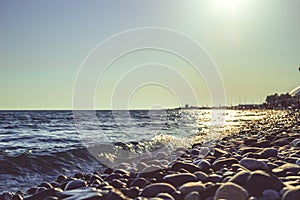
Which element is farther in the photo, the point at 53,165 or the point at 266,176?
the point at 53,165

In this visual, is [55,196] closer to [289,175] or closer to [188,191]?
[188,191]

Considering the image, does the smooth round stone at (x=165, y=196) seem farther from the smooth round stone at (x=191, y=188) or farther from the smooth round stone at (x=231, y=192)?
the smooth round stone at (x=231, y=192)

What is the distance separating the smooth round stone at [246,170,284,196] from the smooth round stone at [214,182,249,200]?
164mm

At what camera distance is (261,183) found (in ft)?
10.6

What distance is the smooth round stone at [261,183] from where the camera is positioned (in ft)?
10.4

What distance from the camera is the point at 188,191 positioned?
11.3 feet

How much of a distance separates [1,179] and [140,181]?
14.3ft

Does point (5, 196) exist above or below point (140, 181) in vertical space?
below

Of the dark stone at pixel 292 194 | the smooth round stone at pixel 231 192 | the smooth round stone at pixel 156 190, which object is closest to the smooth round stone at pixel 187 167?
the smooth round stone at pixel 156 190

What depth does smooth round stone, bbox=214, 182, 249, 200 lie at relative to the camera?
9.77ft

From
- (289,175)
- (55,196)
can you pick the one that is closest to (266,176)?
(289,175)

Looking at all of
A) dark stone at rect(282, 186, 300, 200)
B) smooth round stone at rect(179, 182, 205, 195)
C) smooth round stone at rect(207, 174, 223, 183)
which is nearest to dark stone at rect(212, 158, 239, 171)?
smooth round stone at rect(207, 174, 223, 183)

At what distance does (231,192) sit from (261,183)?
38 centimetres

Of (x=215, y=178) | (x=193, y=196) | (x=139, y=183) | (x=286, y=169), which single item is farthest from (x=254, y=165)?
(x=139, y=183)
